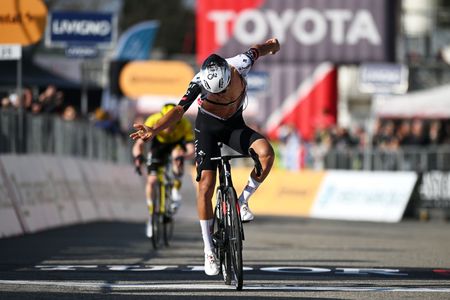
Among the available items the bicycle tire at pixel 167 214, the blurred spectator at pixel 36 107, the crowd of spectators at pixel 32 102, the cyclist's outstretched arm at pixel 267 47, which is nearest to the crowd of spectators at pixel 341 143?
the crowd of spectators at pixel 32 102

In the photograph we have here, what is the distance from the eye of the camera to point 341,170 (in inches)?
1193

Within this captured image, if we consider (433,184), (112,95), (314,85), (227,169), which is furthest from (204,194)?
(314,85)

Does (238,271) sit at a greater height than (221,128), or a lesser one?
lesser

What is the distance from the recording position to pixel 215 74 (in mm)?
10953

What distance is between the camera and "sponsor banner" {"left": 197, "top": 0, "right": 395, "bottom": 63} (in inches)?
1736

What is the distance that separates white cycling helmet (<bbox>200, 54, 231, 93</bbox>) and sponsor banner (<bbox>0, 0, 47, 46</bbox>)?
26.5 feet

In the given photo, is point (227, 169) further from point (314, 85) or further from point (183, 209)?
point (314, 85)

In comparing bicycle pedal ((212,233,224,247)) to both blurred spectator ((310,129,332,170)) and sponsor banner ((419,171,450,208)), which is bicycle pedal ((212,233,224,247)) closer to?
sponsor banner ((419,171,450,208))

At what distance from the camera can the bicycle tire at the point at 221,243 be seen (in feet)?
36.2

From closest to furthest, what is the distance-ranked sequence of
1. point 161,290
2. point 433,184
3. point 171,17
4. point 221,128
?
point 161,290 < point 221,128 < point 433,184 < point 171,17

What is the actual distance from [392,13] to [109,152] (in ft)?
65.8

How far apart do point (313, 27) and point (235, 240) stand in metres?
34.1

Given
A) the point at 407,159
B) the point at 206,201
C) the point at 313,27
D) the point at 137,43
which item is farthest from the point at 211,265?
the point at 313,27

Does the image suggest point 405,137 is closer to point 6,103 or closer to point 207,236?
point 6,103
